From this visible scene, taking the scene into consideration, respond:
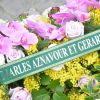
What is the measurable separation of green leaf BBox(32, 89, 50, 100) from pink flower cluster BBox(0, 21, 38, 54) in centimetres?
20

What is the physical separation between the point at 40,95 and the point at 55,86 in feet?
0.25

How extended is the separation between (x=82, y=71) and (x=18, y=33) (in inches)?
13.0

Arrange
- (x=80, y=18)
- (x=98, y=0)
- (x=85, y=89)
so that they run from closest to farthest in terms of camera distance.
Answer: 1. (x=85, y=89)
2. (x=80, y=18)
3. (x=98, y=0)

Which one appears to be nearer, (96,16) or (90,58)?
(90,58)

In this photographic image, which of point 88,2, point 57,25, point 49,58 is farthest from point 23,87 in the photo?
point 88,2

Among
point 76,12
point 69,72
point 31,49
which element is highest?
point 76,12

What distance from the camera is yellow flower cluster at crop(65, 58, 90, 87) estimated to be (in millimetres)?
2150

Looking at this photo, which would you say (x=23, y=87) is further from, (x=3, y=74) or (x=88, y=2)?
(x=88, y=2)

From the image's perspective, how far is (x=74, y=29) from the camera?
2.17 metres

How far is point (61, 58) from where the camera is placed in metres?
2.10

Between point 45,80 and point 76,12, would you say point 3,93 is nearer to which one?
point 45,80

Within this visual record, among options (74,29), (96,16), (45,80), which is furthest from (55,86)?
(96,16)

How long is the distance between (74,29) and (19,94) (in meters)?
0.38

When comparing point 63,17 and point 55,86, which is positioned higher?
point 63,17
